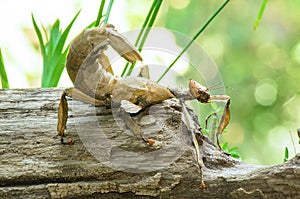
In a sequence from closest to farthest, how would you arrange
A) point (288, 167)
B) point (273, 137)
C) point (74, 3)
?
→ point (288, 167) → point (273, 137) → point (74, 3)

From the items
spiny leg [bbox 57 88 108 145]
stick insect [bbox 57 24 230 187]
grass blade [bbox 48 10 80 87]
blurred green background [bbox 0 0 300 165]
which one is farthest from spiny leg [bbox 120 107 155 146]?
blurred green background [bbox 0 0 300 165]

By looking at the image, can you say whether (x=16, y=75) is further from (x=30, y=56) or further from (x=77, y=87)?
(x=77, y=87)

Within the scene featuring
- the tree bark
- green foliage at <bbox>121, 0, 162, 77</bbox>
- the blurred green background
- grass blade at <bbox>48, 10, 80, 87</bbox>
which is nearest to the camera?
the tree bark

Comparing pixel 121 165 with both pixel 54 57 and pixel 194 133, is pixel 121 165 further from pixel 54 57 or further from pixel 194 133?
pixel 54 57

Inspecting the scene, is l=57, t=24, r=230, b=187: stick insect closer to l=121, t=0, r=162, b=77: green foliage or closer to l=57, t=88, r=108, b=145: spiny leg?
l=57, t=88, r=108, b=145: spiny leg

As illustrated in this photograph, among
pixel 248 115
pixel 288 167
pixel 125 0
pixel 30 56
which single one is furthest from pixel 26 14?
pixel 288 167

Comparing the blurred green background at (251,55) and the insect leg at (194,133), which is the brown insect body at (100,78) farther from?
the blurred green background at (251,55)
